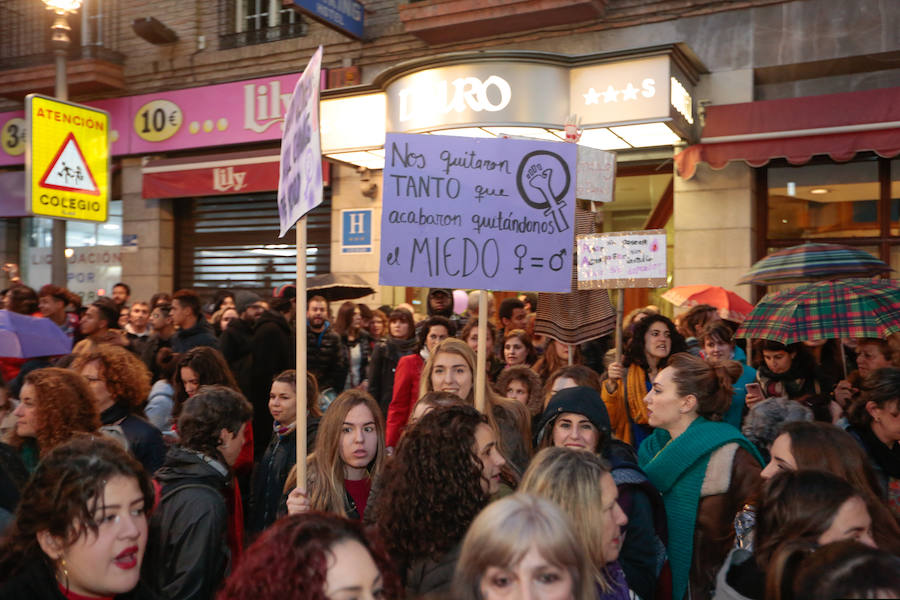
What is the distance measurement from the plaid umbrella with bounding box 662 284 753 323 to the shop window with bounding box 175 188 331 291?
21.1ft

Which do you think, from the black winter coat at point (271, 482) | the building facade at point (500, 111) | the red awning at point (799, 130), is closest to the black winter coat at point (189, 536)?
the black winter coat at point (271, 482)

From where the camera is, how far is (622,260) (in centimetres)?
563

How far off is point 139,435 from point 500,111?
6.65 meters

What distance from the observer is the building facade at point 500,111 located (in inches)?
389

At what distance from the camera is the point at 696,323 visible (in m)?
7.87

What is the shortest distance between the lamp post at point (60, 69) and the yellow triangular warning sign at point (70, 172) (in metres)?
1.55

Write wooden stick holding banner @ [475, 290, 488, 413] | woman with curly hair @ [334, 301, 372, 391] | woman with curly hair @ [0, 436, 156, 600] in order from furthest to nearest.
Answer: woman with curly hair @ [334, 301, 372, 391] < wooden stick holding banner @ [475, 290, 488, 413] < woman with curly hair @ [0, 436, 156, 600]

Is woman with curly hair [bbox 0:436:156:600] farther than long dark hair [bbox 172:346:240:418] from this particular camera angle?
No

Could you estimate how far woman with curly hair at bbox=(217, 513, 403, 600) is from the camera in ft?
6.16

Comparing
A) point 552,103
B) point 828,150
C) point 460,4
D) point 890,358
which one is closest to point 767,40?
point 828,150

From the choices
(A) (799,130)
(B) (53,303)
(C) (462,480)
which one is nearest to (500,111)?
(A) (799,130)

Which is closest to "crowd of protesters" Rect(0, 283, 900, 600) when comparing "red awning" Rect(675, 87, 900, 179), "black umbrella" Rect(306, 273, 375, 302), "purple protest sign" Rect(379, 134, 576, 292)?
"purple protest sign" Rect(379, 134, 576, 292)

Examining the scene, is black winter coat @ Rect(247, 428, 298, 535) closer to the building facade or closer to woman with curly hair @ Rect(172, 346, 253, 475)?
woman with curly hair @ Rect(172, 346, 253, 475)

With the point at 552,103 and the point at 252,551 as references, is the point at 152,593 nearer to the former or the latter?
the point at 252,551
